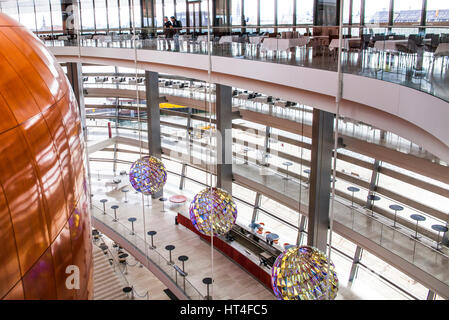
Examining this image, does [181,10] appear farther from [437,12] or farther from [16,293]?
[16,293]

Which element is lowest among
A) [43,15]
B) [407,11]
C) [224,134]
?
[224,134]

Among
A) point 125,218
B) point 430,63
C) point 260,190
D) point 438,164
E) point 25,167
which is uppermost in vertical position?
point 430,63

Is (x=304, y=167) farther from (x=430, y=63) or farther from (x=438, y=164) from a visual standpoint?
(x=430, y=63)

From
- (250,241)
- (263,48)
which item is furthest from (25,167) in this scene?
(250,241)

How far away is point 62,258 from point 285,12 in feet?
52.4

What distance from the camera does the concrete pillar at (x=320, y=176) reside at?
10.6 metres

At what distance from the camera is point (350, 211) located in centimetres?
1113

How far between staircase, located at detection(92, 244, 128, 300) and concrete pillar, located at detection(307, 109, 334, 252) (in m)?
6.81

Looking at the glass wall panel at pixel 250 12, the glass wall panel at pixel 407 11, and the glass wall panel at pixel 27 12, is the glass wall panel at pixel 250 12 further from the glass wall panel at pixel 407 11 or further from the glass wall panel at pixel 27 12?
the glass wall panel at pixel 27 12

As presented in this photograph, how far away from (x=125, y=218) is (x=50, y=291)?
48.1 ft

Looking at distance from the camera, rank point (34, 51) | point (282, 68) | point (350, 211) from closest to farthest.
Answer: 1. point (34, 51)
2. point (282, 68)
3. point (350, 211)

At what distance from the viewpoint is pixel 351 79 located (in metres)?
6.07

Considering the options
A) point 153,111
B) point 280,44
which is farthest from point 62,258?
point 153,111

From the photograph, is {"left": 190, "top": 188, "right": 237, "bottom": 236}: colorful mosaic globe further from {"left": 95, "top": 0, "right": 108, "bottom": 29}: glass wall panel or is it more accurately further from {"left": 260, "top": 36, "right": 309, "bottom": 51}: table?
{"left": 95, "top": 0, "right": 108, "bottom": 29}: glass wall panel
